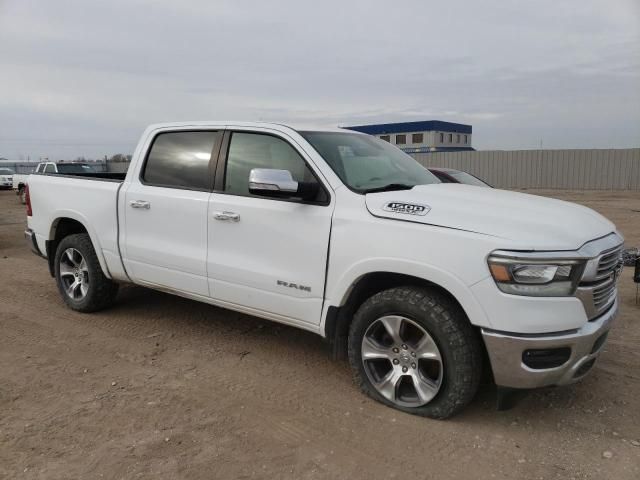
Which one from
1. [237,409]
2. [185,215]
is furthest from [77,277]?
[237,409]

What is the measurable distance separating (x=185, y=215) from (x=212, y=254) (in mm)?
427

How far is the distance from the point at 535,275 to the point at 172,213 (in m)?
2.85

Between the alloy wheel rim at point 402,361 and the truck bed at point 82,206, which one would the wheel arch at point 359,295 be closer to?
the alloy wheel rim at point 402,361

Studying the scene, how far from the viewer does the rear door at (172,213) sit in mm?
4387

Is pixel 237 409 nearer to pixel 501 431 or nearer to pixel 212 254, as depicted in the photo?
pixel 212 254

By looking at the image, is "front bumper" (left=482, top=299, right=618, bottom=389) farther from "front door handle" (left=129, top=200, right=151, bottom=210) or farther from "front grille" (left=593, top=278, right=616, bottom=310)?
"front door handle" (left=129, top=200, right=151, bottom=210)

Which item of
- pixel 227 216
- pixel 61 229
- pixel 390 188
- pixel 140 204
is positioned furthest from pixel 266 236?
pixel 61 229

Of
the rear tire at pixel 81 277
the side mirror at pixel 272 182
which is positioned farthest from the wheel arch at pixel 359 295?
the rear tire at pixel 81 277

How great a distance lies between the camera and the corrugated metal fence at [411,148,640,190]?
2717cm

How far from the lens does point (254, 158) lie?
424cm

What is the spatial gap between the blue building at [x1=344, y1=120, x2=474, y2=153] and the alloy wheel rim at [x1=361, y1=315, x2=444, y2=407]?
144 feet

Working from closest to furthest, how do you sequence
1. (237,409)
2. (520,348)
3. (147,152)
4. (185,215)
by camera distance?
1. (520,348)
2. (237,409)
3. (185,215)
4. (147,152)

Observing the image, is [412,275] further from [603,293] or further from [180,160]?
[180,160]

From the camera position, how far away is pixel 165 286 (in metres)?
4.70
